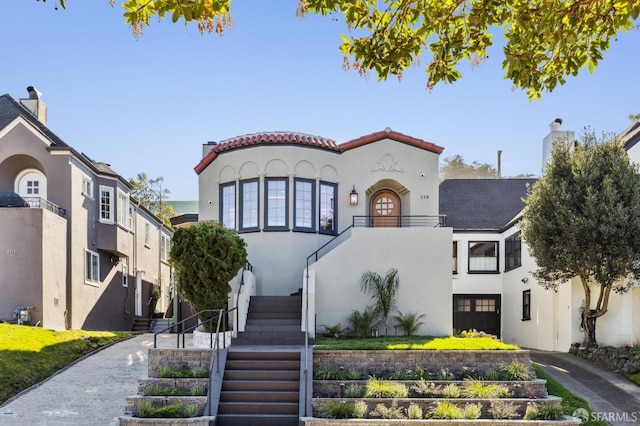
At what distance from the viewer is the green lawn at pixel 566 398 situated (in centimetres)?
1381

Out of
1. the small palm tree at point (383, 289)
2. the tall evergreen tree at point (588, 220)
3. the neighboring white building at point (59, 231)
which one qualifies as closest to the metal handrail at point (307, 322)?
the small palm tree at point (383, 289)

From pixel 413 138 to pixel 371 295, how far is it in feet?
18.6

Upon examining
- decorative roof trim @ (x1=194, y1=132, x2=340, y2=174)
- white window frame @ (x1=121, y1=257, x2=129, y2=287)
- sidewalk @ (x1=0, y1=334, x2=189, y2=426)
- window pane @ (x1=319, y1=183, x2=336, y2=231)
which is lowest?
sidewalk @ (x1=0, y1=334, x2=189, y2=426)

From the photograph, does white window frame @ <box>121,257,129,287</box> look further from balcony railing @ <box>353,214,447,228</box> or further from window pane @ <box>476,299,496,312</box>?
window pane @ <box>476,299,496,312</box>

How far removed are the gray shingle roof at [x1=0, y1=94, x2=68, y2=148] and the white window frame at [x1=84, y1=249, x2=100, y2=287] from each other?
4.31 m

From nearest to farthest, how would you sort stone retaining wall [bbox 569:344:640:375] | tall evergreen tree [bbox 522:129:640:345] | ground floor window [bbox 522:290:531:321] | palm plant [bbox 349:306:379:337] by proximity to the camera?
stone retaining wall [bbox 569:344:640:375], palm plant [bbox 349:306:379:337], tall evergreen tree [bbox 522:129:640:345], ground floor window [bbox 522:290:531:321]

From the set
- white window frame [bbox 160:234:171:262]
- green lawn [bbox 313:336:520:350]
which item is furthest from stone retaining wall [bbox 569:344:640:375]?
white window frame [bbox 160:234:171:262]

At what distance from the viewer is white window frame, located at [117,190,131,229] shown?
2791 centimetres

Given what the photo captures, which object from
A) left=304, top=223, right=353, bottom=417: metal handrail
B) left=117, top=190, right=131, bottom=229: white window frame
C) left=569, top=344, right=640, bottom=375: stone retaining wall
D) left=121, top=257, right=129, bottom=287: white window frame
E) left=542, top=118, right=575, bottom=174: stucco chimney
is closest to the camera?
left=304, top=223, right=353, bottom=417: metal handrail

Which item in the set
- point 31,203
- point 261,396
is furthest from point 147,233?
point 261,396

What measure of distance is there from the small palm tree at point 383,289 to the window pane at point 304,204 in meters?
2.91

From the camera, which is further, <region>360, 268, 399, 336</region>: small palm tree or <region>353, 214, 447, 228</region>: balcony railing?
<region>353, 214, 447, 228</region>: balcony railing

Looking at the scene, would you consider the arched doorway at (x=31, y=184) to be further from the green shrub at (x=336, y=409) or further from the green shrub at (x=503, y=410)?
the green shrub at (x=503, y=410)

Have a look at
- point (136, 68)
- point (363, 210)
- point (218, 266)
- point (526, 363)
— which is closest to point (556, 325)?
point (363, 210)
